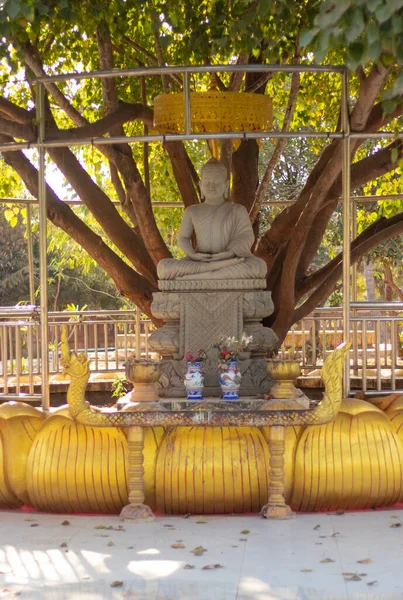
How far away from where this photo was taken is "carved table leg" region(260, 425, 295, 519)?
615 cm

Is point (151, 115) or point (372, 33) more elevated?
point (151, 115)

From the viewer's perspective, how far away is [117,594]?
4637mm

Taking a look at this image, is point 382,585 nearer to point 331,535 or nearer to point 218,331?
point 331,535

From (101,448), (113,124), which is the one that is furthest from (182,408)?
(113,124)

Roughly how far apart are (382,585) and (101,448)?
2.35 meters

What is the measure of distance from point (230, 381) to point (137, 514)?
118 cm

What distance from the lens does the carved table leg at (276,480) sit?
6.15m

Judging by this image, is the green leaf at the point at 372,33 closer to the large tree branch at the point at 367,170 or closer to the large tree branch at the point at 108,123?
the large tree branch at the point at 108,123

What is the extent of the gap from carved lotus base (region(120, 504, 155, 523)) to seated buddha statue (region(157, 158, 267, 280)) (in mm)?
2203

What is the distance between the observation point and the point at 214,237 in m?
8.19

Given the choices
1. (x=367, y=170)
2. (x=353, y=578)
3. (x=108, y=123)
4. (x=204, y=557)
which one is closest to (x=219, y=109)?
(x=108, y=123)

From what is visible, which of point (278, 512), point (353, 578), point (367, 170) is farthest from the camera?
point (367, 170)

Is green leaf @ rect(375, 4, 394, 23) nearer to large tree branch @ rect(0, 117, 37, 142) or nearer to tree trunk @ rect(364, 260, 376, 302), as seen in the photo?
large tree branch @ rect(0, 117, 37, 142)

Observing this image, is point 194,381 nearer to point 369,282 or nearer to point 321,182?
point 321,182
